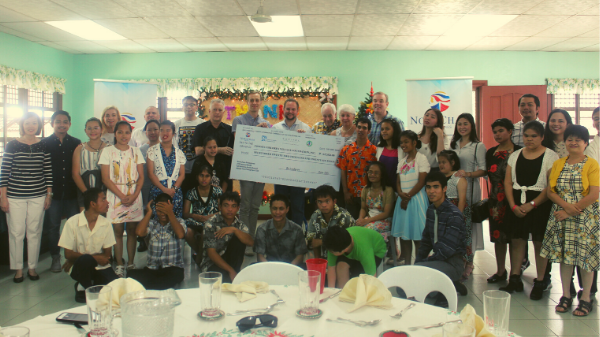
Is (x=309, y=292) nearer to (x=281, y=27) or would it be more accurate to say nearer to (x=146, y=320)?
(x=146, y=320)

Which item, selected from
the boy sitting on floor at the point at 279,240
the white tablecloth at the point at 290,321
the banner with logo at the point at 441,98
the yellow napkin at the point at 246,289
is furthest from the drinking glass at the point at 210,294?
the banner with logo at the point at 441,98

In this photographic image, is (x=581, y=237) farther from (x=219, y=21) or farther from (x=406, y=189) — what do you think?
(x=219, y=21)

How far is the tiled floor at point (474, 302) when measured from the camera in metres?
2.87

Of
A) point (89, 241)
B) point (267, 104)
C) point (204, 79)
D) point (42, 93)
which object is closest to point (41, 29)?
point (42, 93)

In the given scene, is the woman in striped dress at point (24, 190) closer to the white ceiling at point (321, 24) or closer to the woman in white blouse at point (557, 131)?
the white ceiling at point (321, 24)

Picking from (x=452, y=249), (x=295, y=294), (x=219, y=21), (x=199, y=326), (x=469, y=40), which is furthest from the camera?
(x=469, y=40)

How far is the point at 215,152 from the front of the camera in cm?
416

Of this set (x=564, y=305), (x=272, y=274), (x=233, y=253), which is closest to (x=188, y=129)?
(x=233, y=253)

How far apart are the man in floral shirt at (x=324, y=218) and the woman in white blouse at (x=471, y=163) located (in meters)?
1.29

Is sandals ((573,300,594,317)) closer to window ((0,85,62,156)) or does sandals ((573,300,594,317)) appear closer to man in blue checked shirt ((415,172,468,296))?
man in blue checked shirt ((415,172,468,296))

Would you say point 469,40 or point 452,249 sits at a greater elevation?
point 469,40

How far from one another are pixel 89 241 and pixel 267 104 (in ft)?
15.9

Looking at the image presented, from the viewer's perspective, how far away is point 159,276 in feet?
11.1

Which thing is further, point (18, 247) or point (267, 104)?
point (267, 104)
